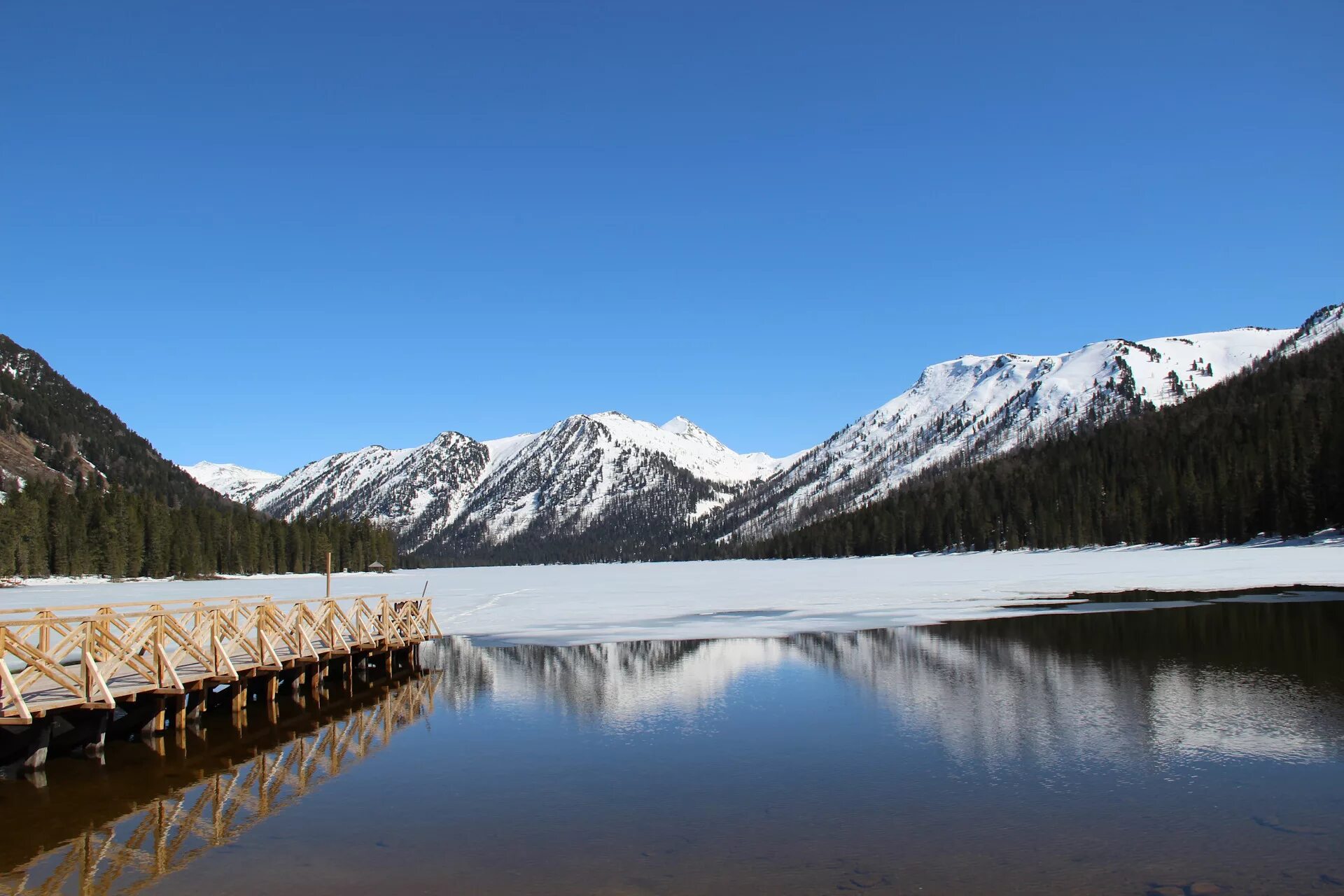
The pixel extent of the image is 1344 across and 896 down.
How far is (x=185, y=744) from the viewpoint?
2070 centimetres

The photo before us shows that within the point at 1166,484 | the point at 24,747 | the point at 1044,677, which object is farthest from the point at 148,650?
Answer: the point at 1166,484

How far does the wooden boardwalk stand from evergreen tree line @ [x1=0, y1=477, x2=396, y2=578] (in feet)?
318

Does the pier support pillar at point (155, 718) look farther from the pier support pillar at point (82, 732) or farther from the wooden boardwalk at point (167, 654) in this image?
the pier support pillar at point (82, 732)

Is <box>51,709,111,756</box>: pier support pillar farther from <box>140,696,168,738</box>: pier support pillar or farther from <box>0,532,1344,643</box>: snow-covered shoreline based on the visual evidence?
<box>0,532,1344,643</box>: snow-covered shoreline

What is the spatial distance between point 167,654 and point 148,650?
0.81 m

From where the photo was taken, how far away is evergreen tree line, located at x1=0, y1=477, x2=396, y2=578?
114188 mm

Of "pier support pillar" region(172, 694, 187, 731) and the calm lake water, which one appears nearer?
the calm lake water

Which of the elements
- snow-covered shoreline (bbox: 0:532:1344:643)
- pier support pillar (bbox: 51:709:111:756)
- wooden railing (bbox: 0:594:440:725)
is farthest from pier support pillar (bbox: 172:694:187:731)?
snow-covered shoreline (bbox: 0:532:1344:643)

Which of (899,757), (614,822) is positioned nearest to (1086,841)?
(899,757)

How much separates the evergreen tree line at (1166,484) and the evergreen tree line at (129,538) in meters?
104

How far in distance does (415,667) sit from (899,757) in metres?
23.3

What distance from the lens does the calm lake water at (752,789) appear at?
433 inches

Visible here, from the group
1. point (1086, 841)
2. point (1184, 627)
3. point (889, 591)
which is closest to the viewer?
point (1086, 841)

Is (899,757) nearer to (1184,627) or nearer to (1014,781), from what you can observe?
(1014,781)
